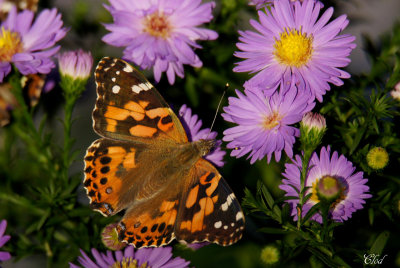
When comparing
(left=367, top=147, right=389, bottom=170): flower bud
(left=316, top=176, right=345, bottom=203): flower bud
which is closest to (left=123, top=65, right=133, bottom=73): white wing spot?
(left=316, top=176, right=345, bottom=203): flower bud

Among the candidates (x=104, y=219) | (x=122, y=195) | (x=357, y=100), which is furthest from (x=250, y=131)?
(x=104, y=219)

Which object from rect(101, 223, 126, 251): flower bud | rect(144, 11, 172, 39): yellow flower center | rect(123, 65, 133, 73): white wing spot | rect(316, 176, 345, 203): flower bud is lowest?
rect(101, 223, 126, 251): flower bud

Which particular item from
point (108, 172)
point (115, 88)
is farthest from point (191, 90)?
point (108, 172)

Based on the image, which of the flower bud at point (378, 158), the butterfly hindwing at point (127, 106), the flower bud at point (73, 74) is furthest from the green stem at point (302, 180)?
the flower bud at point (73, 74)

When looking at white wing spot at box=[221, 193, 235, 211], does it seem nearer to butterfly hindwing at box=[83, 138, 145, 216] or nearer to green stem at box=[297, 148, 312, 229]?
green stem at box=[297, 148, 312, 229]

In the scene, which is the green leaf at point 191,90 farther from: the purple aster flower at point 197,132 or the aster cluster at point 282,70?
the aster cluster at point 282,70
